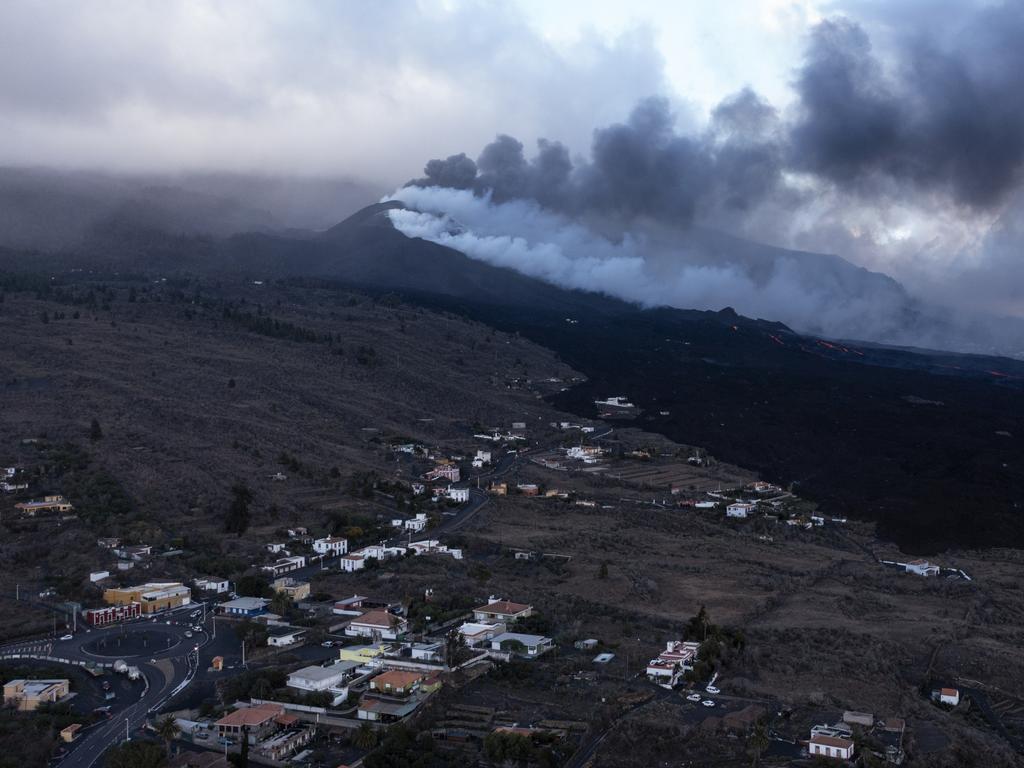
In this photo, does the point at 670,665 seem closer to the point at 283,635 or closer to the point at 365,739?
the point at 365,739

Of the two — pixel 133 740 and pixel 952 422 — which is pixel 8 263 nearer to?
pixel 952 422

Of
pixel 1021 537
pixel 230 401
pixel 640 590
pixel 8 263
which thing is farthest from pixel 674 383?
pixel 8 263

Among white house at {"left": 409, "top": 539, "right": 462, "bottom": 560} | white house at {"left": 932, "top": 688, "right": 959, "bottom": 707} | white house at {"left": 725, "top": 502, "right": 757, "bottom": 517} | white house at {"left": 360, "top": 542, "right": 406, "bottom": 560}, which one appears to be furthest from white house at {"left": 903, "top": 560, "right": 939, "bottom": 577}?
white house at {"left": 360, "top": 542, "right": 406, "bottom": 560}

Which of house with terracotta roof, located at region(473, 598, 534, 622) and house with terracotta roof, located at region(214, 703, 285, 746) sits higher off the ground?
house with terracotta roof, located at region(473, 598, 534, 622)

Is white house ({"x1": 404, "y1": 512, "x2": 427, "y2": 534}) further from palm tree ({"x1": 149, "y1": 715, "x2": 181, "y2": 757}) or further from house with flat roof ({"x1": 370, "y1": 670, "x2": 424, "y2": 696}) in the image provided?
palm tree ({"x1": 149, "y1": 715, "x2": 181, "y2": 757})

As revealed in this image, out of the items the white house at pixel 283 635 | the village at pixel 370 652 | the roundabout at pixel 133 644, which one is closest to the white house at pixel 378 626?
the village at pixel 370 652

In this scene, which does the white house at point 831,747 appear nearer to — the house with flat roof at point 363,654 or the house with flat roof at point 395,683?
the house with flat roof at point 395,683
